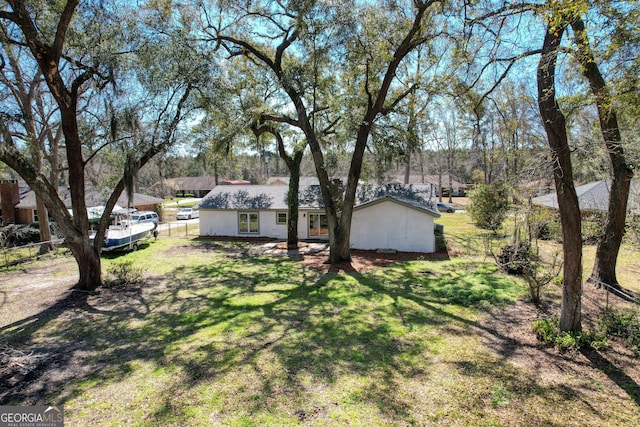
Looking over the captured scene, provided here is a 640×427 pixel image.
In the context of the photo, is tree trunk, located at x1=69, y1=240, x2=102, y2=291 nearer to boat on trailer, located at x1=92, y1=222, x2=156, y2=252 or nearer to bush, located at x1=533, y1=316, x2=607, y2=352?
boat on trailer, located at x1=92, y1=222, x2=156, y2=252

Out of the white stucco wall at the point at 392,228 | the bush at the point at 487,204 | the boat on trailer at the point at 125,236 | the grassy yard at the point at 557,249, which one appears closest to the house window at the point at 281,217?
the white stucco wall at the point at 392,228

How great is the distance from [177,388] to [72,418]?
123 cm

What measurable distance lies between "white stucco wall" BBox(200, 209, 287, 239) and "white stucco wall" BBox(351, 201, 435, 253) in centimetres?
546

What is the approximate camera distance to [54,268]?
1316 cm

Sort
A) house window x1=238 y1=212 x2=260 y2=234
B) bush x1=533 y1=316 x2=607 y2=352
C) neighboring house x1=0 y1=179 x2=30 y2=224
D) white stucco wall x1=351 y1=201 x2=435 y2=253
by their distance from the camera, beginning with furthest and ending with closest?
neighboring house x1=0 y1=179 x2=30 y2=224, house window x1=238 y1=212 x2=260 y2=234, white stucco wall x1=351 y1=201 x2=435 y2=253, bush x1=533 y1=316 x2=607 y2=352

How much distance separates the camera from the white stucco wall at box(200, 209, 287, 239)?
2117 cm

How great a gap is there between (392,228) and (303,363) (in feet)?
41.7

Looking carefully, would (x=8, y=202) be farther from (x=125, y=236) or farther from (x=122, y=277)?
(x=122, y=277)

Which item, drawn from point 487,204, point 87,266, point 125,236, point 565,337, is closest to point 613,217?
point 565,337

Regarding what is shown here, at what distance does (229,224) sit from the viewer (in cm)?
2184

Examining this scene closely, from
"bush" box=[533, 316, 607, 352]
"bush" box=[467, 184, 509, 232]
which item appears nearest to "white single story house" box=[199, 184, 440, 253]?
"bush" box=[467, 184, 509, 232]

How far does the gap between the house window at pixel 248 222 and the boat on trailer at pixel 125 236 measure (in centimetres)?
535

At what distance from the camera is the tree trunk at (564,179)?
5.57 metres

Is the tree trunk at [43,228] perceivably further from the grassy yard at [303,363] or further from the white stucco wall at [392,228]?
the white stucco wall at [392,228]
